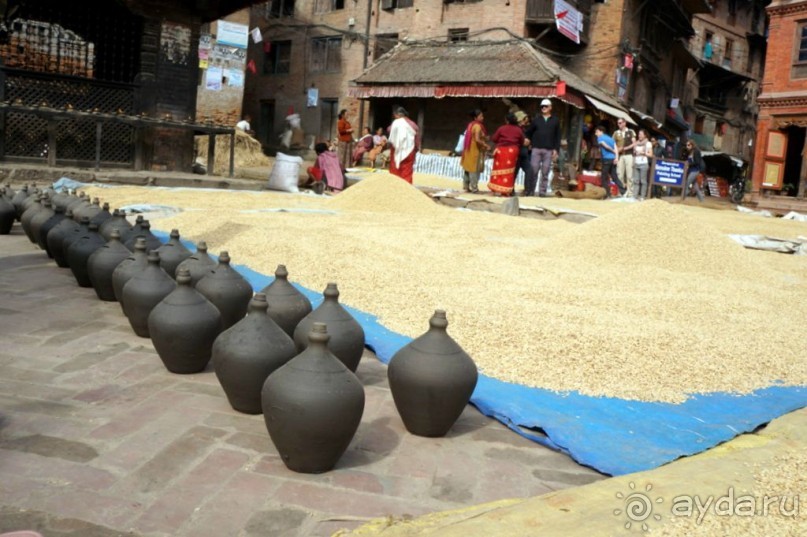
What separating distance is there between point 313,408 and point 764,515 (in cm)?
122

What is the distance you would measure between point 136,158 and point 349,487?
10.3 m

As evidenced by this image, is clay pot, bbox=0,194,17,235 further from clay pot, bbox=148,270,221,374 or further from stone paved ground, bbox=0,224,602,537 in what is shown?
clay pot, bbox=148,270,221,374

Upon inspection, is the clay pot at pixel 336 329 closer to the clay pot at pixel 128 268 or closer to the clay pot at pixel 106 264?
the clay pot at pixel 128 268

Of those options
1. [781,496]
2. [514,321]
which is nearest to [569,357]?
[514,321]

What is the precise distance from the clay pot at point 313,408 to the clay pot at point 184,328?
846 mm

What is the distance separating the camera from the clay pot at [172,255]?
405 centimetres

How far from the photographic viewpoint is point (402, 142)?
11391mm

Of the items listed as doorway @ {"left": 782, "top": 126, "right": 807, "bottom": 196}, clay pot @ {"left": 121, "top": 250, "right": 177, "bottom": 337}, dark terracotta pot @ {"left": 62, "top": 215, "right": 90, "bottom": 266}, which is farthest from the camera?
doorway @ {"left": 782, "top": 126, "right": 807, "bottom": 196}

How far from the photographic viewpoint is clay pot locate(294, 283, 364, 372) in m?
2.88

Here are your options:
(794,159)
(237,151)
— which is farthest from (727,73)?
(237,151)

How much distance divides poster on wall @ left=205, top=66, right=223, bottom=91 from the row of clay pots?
1919 cm

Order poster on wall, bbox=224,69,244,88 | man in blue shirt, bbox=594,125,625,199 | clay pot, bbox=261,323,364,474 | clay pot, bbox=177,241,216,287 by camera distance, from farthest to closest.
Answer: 1. poster on wall, bbox=224,69,244,88
2. man in blue shirt, bbox=594,125,625,199
3. clay pot, bbox=177,241,216,287
4. clay pot, bbox=261,323,364,474

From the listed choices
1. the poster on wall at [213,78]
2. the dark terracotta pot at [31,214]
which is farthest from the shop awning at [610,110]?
the dark terracotta pot at [31,214]

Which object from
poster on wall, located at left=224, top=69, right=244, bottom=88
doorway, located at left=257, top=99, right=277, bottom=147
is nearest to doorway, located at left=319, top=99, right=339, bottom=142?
doorway, located at left=257, top=99, right=277, bottom=147
